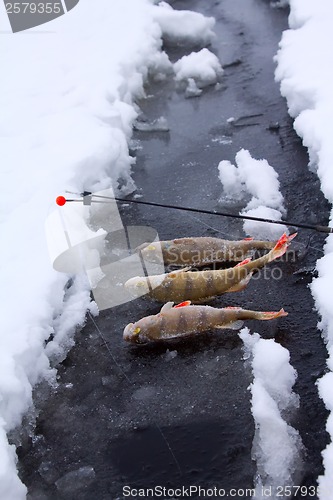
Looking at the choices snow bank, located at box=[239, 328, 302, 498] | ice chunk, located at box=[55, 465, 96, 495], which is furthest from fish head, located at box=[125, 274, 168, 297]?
ice chunk, located at box=[55, 465, 96, 495]

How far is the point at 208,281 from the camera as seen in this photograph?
6508mm

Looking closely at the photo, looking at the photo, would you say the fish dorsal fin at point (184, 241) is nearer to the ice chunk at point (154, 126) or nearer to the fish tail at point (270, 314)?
the fish tail at point (270, 314)

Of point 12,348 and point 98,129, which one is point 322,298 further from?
point 98,129

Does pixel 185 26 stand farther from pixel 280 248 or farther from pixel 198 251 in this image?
pixel 280 248

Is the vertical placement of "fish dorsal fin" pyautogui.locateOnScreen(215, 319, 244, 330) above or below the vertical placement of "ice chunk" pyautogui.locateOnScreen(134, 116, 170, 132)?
above

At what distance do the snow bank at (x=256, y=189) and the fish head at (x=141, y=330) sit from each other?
213cm

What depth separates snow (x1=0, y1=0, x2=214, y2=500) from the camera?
20.3 ft

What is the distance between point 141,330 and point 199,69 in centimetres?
773

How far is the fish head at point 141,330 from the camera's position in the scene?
6152 millimetres

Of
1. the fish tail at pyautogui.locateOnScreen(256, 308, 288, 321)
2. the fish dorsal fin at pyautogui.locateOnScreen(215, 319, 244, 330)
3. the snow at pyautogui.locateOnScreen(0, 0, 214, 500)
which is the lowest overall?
the fish dorsal fin at pyautogui.locateOnScreen(215, 319, 244, 330)

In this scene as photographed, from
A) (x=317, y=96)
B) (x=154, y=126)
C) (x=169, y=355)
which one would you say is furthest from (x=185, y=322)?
(x=154, y=126)

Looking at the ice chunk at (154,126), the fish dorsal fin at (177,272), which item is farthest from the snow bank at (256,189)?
the ice chunk at (154,126)

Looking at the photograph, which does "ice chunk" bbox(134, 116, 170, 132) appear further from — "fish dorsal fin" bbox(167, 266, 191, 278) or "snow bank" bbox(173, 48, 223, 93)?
"fish dorsal fin" bbox(167, 266, 191, 278)

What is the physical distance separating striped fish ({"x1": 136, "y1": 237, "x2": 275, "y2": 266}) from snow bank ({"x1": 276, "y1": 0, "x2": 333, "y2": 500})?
945mm
